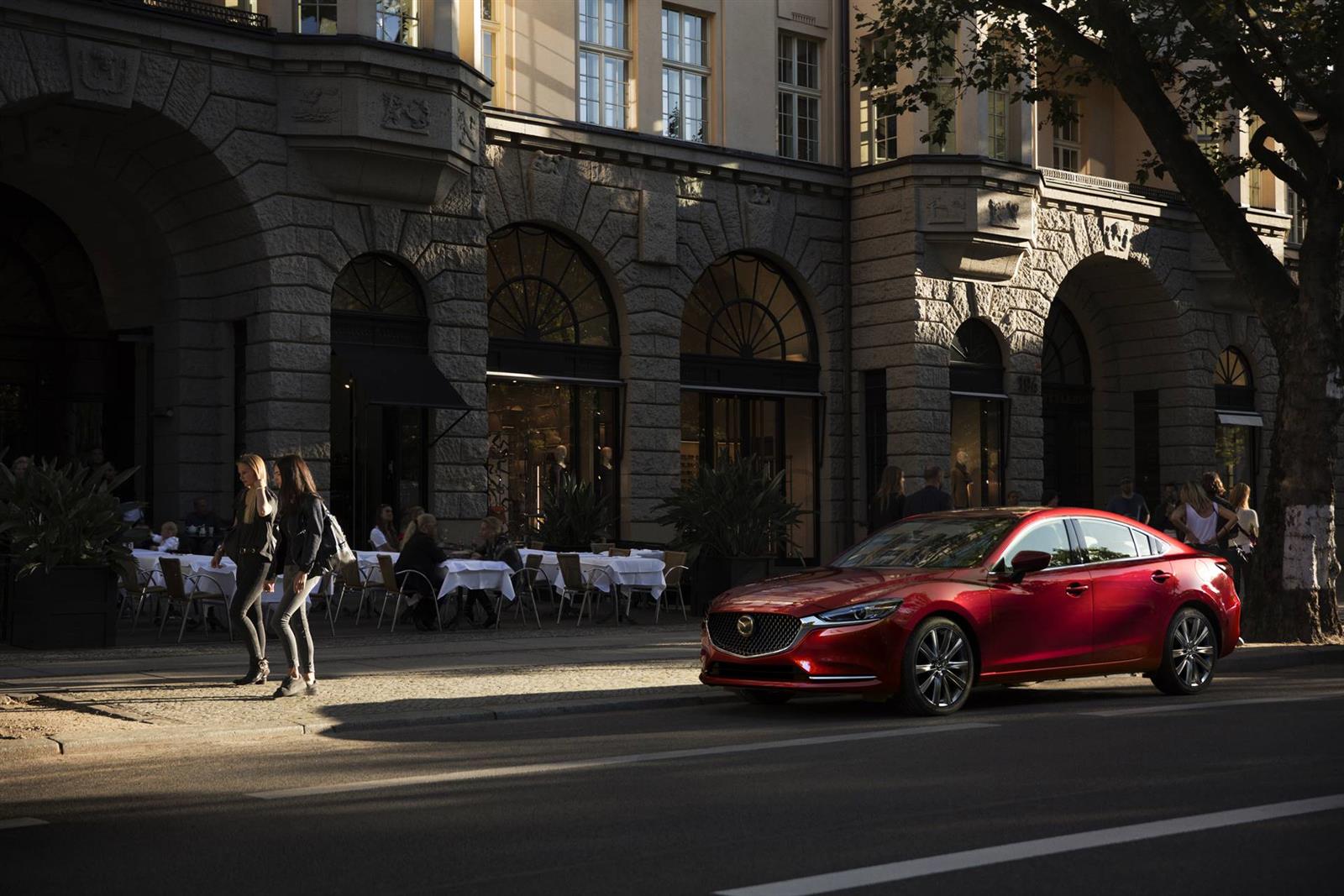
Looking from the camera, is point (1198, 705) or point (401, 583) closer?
point (1198, 705)

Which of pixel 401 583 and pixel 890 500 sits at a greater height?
pixel 890 500

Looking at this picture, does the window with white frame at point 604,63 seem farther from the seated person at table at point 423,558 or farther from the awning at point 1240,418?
the awning at point 1240,418

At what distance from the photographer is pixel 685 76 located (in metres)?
28.1

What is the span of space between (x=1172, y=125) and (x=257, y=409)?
1205 centimetres

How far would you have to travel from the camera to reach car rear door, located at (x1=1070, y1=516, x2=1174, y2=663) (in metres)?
12.9

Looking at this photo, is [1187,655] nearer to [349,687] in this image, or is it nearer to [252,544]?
[349,687]

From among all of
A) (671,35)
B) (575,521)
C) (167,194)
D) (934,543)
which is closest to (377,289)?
(167,194)

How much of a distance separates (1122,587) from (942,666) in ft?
6.68

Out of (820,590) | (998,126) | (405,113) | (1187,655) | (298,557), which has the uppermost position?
(998,126)

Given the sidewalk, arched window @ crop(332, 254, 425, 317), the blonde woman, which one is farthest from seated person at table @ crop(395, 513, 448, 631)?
arched window @ crop(332, 254, 425, 317)

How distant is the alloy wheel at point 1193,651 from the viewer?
13516 millimetres

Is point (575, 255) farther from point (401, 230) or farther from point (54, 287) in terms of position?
point (54, 287)

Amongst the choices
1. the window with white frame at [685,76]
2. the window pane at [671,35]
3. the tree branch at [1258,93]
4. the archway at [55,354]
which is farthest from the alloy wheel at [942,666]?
the window pane at [671,35]

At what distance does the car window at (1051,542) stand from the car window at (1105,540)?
195mm
